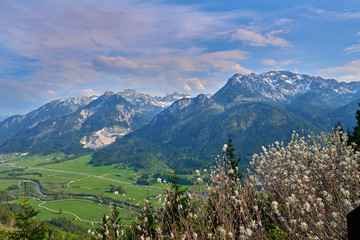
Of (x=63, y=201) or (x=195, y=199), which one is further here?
(x=63, y=201)

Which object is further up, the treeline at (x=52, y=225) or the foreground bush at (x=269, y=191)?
the foreground bush at (x=269, y=191)

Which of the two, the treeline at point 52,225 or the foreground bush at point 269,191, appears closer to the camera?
the foreground bush at point 269,191

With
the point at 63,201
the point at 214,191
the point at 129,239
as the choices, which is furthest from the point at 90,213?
the point at 214,191

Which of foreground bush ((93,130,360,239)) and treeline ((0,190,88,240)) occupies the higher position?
foreground bush ((93,130,360,239))

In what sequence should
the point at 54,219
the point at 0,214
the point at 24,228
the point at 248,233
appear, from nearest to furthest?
the point at 248,233, the point at 24,228, the point at 0,214, the point at 54,219

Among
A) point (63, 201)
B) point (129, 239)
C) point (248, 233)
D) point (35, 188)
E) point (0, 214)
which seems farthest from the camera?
point (35, 188)

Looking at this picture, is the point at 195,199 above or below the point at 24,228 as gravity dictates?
above

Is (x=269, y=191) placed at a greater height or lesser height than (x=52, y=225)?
greater

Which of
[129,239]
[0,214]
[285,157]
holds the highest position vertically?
[285,157]

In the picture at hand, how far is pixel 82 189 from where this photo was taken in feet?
611

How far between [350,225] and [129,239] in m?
20.2

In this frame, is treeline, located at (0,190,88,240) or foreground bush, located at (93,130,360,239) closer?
foreground bush, located at (93,130,360,239)

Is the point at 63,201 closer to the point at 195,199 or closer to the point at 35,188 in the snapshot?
the point at 35,188

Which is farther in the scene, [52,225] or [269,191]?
[52,225]
